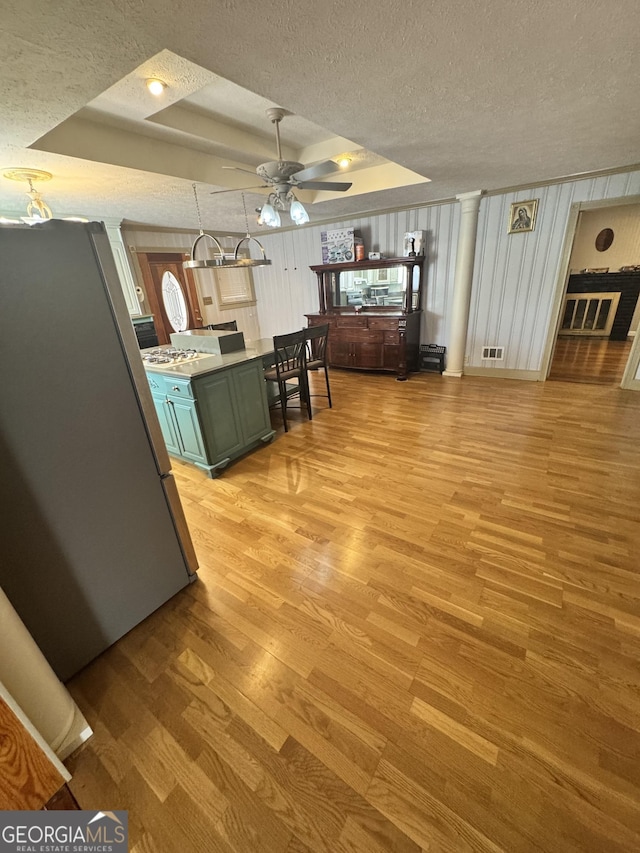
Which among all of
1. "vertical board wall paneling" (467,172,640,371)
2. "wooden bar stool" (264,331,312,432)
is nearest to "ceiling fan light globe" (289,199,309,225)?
"wooden bar stool" (264,331,312,432)

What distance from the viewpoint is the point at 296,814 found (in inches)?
38.3

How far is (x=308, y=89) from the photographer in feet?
5.68

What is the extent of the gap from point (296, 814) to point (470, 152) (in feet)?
13.3

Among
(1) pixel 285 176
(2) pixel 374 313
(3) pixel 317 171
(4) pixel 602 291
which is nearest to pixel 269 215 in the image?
(1) pixel 285 176

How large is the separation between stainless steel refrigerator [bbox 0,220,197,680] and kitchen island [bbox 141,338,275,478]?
1049 mm

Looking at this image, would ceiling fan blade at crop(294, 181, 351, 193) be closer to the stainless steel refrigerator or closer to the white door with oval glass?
the stainless steel refrigerator

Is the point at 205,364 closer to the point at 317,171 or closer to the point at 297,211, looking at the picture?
the point at 297,211

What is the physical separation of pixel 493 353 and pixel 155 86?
456 centimetres

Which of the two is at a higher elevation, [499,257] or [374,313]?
[499,257]

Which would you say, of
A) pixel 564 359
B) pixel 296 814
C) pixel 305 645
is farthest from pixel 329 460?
pixel 564 359

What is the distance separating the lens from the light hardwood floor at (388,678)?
3.16 feet

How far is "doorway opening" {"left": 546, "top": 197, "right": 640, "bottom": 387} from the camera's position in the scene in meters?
5.93

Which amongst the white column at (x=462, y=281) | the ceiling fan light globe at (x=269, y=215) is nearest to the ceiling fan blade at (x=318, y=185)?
the ceiling fan light globe at (x=269, y=215)

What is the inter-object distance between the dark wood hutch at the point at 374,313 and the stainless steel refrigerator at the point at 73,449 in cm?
401
